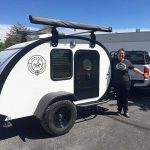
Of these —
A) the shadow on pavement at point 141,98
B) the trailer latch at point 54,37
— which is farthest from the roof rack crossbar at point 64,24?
the shadow on pavement at point 141,98

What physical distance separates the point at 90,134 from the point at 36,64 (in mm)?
2030

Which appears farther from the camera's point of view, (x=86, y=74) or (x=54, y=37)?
(x=86, y=74)

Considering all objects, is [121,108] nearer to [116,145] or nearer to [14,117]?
[116,145]

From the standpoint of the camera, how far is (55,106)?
6.53 meters

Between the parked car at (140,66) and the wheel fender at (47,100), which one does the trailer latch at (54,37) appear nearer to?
the wheel fender at (47,100)

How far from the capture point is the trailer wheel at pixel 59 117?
643 centimetres

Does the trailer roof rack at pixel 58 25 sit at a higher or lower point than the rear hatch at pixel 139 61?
higher

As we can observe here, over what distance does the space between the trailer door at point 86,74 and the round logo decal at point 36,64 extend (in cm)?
104

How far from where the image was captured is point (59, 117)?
6746 mm

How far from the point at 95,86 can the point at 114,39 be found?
40.3m

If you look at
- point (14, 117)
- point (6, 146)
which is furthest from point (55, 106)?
point (6, 146)

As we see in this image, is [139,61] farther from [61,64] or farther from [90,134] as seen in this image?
[90,134]

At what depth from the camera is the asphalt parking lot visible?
5992 mm

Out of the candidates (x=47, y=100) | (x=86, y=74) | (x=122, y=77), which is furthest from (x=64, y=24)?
(x=122, y=77)
